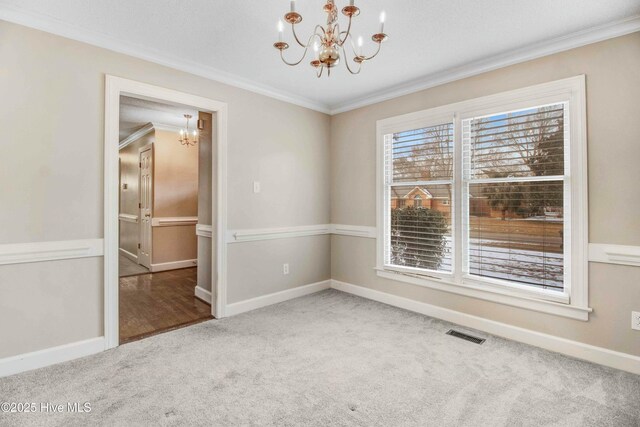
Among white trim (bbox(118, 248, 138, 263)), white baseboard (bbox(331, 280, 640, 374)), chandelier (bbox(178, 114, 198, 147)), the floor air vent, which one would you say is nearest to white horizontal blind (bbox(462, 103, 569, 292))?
white baseboard (bbox(331, 280, 640, 374))

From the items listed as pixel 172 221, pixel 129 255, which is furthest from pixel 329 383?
pixel 129 255

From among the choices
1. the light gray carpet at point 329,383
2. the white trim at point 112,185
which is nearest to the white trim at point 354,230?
the light gray carpet at point 329,383

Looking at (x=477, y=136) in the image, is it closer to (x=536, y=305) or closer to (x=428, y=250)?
(x=428, y=250)

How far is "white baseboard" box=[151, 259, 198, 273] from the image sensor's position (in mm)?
5445

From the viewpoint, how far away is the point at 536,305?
8.80ft

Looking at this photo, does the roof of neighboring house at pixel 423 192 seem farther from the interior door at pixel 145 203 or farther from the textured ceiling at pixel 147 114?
the interior door at pixel 145 203

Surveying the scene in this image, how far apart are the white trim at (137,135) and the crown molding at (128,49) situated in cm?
290

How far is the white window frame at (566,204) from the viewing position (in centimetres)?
246

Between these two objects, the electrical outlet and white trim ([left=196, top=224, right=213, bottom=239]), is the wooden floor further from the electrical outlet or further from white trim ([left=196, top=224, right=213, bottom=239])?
the electrical outlet

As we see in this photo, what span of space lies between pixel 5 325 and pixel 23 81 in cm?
168

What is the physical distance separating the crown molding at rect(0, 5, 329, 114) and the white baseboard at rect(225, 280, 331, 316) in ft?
7.51

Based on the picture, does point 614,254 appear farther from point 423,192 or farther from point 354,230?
point 354,230

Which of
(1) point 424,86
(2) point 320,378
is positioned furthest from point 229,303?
(1) point 424,86

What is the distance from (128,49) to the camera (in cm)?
264
